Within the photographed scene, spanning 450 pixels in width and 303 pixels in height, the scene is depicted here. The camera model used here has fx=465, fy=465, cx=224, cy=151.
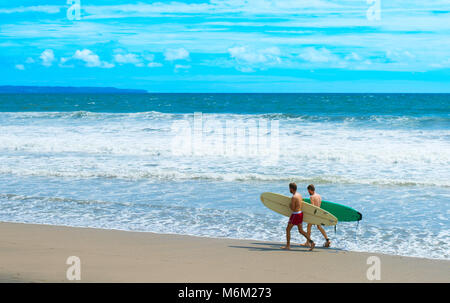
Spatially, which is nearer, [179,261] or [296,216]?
[179,261]

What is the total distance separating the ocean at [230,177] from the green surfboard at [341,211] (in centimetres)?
36

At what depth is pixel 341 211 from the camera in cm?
767

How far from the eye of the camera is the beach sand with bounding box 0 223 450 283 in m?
5.48

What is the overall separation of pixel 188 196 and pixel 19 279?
5.91 meters

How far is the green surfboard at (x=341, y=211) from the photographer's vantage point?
24.8ft

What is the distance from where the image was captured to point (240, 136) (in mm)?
22922

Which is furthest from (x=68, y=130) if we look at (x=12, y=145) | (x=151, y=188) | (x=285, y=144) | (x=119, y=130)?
(x=151, y=188)

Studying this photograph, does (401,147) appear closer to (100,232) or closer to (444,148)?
(444,148)
